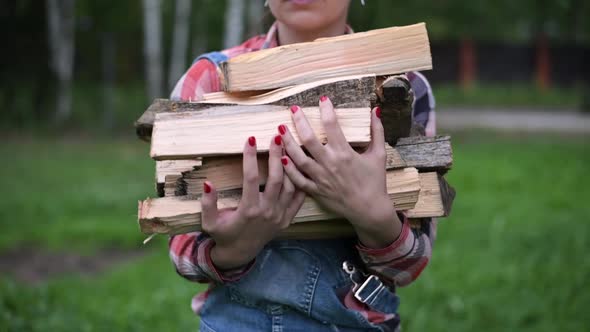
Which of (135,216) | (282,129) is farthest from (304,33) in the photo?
(135,216)

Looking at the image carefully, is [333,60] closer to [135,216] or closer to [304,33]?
[304,33]

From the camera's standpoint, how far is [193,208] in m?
1.64

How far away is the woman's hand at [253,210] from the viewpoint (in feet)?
5.24

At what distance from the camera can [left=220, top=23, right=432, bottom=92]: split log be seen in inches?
68.3

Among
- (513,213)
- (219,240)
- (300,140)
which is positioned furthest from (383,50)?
(513,213)

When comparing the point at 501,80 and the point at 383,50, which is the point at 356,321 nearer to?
the point at 383,50

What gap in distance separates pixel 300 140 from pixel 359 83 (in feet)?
0.63

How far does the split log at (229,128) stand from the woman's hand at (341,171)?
30 mm

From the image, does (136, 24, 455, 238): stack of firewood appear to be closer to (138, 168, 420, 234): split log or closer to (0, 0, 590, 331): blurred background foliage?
(138, 168, 420, 234): split log

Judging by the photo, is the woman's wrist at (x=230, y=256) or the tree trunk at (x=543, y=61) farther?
the tree trunk at (x=543, y=61)

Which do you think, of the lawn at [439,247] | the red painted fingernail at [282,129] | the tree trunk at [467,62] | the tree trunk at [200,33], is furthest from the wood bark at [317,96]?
the tree trunk at [467,62]

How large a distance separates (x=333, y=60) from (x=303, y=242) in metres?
0.47

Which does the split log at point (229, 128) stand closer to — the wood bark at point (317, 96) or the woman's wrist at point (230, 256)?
the wood bark at point (317, 96)

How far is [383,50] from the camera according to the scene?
1.74m
